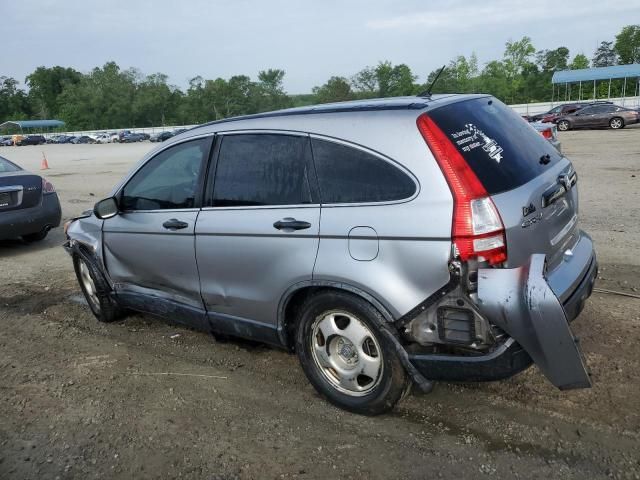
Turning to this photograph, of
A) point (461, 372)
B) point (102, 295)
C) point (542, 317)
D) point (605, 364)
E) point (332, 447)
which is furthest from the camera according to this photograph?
point (102, 295)

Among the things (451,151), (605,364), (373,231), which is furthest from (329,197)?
(605,364)

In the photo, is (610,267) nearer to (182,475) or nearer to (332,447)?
(332,447)

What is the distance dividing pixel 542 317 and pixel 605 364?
1.41 metres

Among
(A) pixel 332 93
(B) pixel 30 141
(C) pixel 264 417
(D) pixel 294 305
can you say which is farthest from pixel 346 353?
(B) pixel 30 141

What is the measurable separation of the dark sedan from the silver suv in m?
4.73

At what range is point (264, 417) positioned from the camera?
344 centimetres

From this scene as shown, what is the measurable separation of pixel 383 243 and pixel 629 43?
304 ft

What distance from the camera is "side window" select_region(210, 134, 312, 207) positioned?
3.41 m

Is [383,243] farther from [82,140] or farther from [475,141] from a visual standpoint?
[82,140]

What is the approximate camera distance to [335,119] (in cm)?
332

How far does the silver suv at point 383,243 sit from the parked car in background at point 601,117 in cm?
2935

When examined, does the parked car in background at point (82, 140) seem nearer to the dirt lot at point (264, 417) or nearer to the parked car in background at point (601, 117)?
the parked car in background at point (601, 117)

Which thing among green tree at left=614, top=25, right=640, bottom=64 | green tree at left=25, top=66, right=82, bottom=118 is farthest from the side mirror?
green tree at left=25, top=66, right=82, bottom=118

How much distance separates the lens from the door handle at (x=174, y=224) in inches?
154
